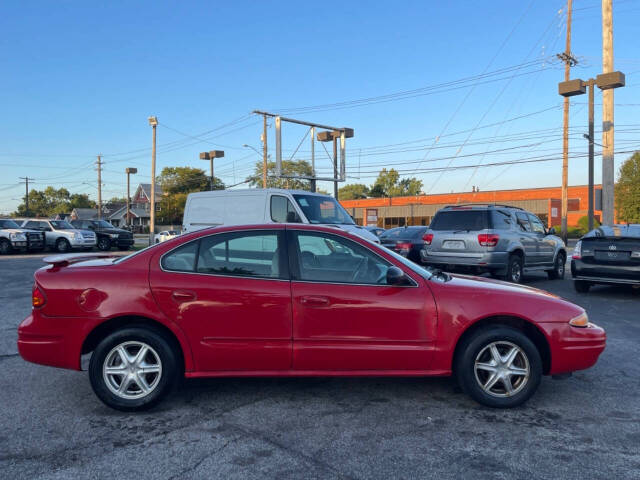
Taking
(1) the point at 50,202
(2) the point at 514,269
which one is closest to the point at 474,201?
(2) the point at 514,269

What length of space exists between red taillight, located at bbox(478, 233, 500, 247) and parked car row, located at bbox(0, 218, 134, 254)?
20274 millimetres

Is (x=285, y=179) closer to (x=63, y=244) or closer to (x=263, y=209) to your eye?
(x=63, y=244)

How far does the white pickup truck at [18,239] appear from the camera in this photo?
77.5ft

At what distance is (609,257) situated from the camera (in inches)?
393

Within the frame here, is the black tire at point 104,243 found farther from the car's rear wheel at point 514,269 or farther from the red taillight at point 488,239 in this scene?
the car's rear wheel at point 514,269

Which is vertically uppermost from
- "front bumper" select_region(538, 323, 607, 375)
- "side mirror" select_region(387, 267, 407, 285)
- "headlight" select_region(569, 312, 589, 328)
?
"side mirror" select_region(387, 267, 407, 285)

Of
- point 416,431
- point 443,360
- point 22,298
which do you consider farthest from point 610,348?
point 22,298

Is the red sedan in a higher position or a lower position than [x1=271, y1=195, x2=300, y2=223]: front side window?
lower

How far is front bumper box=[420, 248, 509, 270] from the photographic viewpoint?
430 inches

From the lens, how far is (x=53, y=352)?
4078 millimetres

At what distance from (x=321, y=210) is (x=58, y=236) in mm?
18000

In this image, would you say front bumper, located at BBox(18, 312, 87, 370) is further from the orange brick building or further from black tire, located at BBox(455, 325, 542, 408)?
the orange brick building

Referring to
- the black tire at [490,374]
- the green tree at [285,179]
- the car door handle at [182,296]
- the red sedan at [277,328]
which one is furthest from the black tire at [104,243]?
the green tree at [285,179]

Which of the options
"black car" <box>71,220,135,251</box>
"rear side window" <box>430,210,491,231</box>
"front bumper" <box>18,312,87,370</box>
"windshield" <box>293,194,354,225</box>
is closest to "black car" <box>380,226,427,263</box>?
"windshield" <box>293,194,354,225</box>
